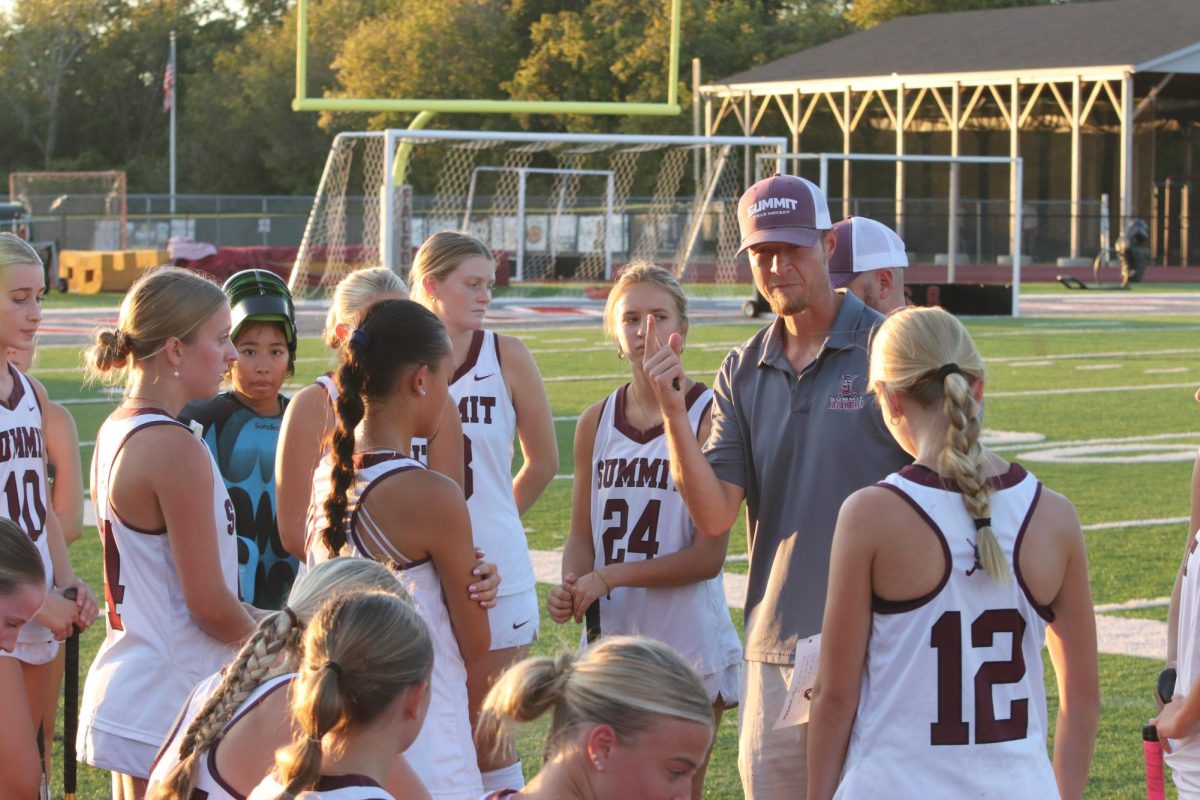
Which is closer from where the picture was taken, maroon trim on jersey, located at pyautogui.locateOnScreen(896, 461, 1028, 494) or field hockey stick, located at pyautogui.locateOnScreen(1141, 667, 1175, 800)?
maroon trim on jersey, located at pyautogui.locateOnScreen(896, 461, 1028, 494)

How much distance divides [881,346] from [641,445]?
1349mm

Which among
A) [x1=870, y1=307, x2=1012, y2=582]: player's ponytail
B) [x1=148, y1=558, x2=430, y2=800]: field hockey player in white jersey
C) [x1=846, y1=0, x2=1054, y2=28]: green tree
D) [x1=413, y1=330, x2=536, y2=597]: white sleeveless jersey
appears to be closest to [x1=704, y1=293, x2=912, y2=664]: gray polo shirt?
[x1=870, y1=307, x2=1012, y2=582]: player's ponytail

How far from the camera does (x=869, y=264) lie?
4.36 m

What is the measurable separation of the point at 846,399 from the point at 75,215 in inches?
1545

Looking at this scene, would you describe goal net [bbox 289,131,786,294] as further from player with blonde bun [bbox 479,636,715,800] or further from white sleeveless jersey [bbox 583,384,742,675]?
player with blonde bun [bbox 479,636,715,800]

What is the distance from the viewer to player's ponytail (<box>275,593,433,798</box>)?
2.43 metres

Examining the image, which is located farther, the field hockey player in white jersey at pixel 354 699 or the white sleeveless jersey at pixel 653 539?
the white sleeveless jersey at pixel 653 539

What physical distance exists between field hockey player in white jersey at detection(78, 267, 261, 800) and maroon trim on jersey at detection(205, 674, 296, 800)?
34.2 inches

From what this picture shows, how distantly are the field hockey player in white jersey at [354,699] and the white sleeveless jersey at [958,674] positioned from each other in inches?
33.4

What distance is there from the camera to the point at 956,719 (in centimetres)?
285

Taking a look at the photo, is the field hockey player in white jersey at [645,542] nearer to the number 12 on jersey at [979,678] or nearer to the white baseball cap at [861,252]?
the white baseball cap at [861,252]

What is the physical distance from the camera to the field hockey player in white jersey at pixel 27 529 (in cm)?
401

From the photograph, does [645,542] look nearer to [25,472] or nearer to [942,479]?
[942,479]

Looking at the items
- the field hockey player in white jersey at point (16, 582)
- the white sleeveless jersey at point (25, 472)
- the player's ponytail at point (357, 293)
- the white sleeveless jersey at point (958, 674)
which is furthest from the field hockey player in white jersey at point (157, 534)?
the white sleeveless jersey at point (958, 674)
